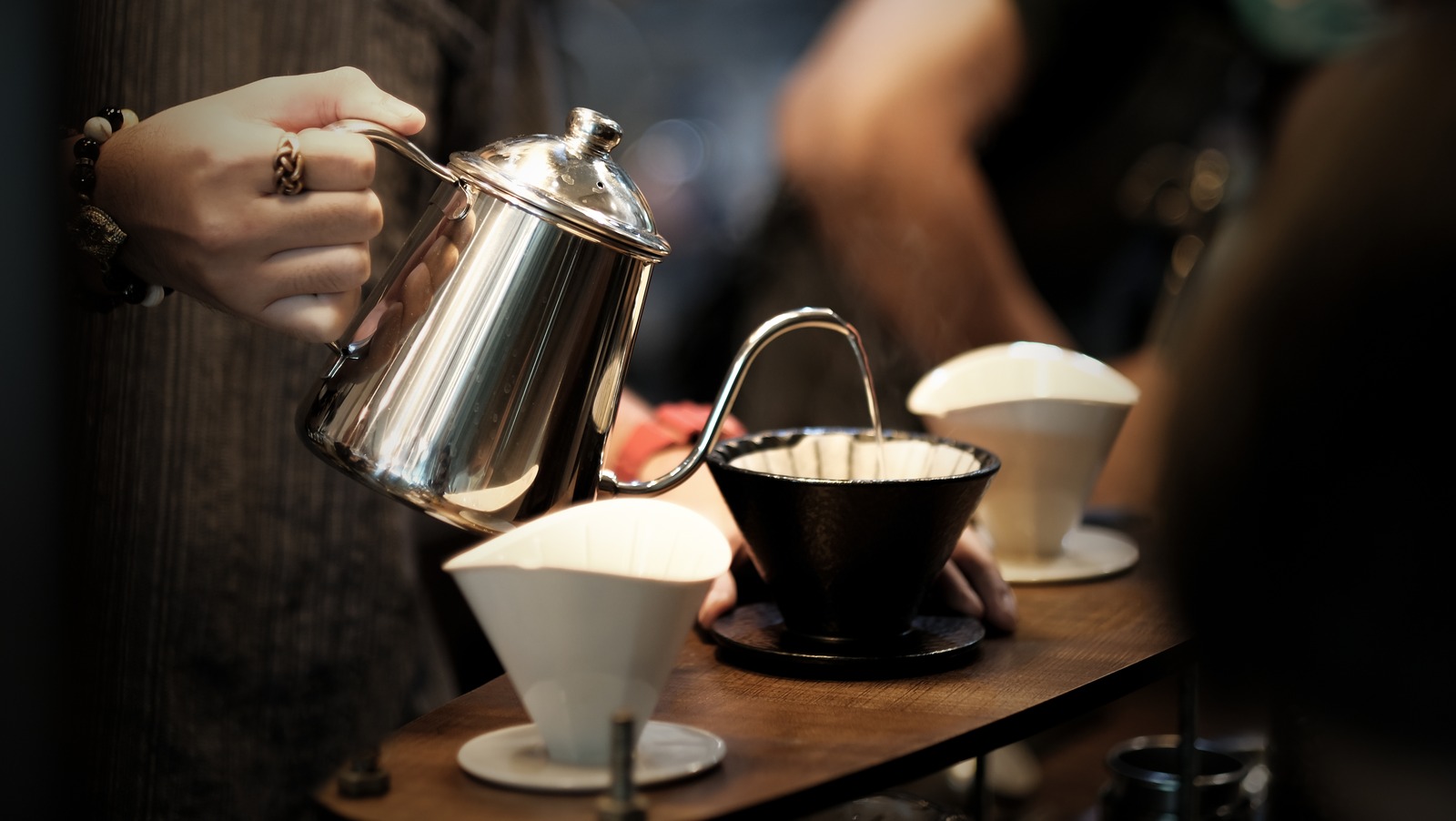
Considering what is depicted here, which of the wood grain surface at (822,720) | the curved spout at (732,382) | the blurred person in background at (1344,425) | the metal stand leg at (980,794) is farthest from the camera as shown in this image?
the metal stand leg at (980,794)

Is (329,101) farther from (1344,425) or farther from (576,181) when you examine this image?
(1344,425)

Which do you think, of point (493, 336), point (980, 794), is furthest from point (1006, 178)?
point (493, 336)

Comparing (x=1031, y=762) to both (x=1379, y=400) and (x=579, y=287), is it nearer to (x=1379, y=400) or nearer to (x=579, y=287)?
(x=579, y=287)

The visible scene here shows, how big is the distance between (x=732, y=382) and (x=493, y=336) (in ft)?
0.54

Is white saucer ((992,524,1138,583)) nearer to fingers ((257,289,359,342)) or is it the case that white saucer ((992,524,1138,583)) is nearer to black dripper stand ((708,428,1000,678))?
black dripper stand ((708,428,1000,678))

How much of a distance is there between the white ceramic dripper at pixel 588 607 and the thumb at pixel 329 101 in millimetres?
281

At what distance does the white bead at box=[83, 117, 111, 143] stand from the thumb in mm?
119

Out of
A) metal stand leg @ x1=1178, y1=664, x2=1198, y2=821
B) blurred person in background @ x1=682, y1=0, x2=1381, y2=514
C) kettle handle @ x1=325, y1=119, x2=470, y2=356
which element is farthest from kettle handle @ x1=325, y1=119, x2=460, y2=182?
blurred person in background @ x1=682, y1=0, x2=1381, y2=514

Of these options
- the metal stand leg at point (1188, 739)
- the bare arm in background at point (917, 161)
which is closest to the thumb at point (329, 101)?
the metal stand leg at point (1188, 739)

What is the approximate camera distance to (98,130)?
2.46 ft

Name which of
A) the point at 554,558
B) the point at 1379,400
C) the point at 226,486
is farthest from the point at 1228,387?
the point at 226,486

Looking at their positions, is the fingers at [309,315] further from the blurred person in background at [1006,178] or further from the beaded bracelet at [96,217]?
the blurred person in background at [1006,178]

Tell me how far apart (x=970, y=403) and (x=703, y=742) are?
1.52ft

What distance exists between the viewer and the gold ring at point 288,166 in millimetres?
675
